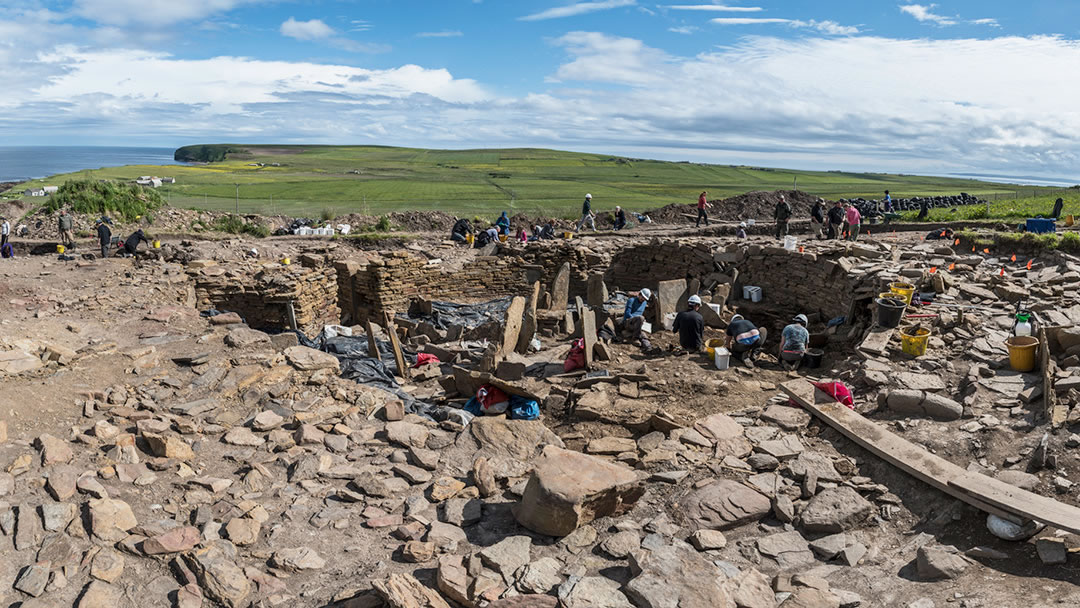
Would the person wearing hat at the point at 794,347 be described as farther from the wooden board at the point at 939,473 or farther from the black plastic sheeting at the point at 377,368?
the black plastic sheeting at the point at 377,368

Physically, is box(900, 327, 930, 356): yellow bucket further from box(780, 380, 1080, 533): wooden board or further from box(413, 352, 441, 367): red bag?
box(413, 352, 441, 367): red bag

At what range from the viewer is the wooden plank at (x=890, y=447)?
509cm

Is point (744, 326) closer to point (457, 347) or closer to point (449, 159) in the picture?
point (457, 347)

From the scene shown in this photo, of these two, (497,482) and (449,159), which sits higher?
(449,159)

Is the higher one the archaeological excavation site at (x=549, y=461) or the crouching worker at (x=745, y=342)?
the crouching worker at (x=745, y=342)

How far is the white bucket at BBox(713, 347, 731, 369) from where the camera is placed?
9.56 meters

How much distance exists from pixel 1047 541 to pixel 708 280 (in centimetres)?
1183

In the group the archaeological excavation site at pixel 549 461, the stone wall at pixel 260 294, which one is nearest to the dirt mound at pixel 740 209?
the archaeological excavation site at pixel 549 461

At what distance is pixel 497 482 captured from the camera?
6168 mm

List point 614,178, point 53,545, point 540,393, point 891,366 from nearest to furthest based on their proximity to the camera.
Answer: point 53,545, point 891,366, point 540,393, point 614,178

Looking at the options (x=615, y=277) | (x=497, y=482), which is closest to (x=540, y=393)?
(x=497, y=482)

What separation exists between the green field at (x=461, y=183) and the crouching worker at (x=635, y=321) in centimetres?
1545

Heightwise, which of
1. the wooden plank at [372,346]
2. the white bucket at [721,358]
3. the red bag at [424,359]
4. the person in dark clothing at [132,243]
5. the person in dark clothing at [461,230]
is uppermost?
the person in dark clothing at [461,230]

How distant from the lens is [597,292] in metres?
15.8
